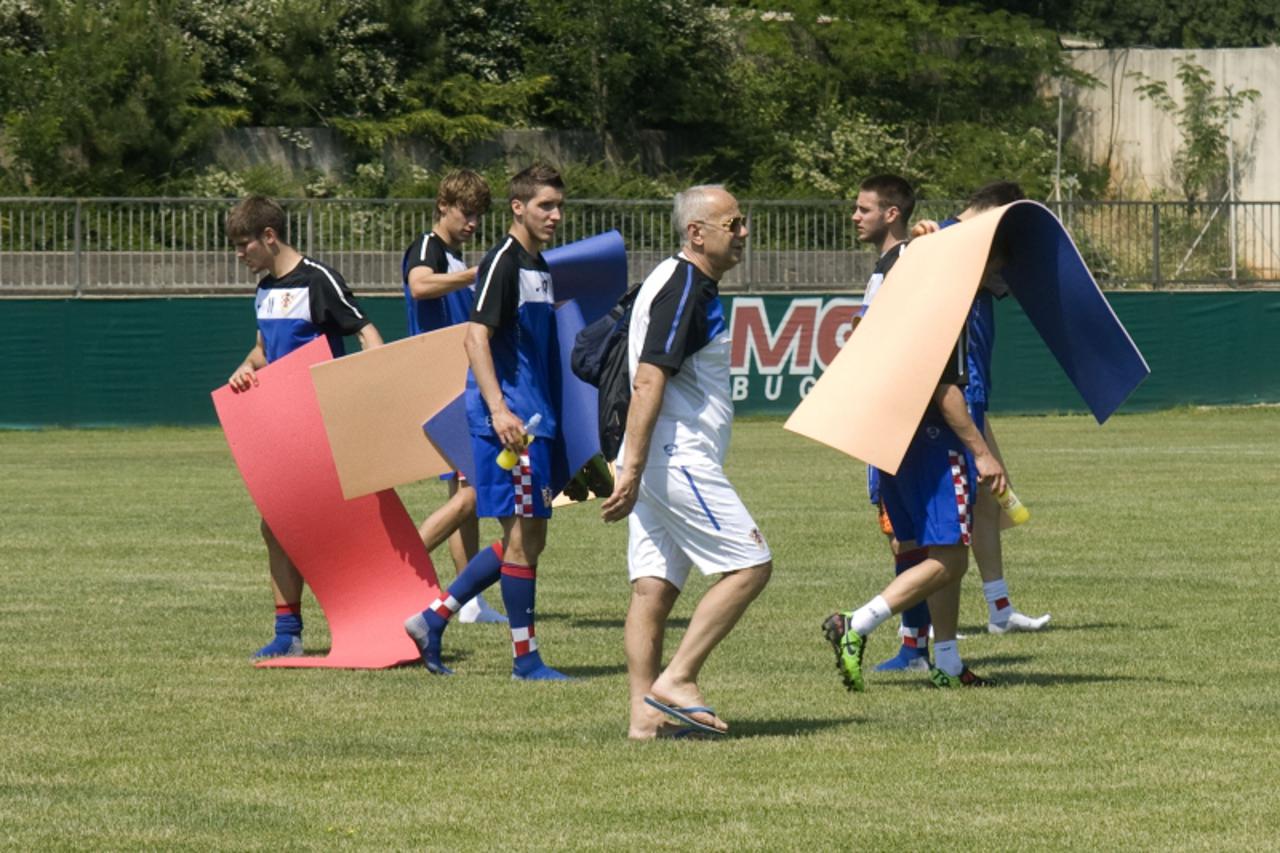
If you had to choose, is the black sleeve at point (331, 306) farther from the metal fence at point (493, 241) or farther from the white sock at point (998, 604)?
the metal fence at point (493, 241)

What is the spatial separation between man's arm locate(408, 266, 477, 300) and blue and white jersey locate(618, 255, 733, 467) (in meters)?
2.67

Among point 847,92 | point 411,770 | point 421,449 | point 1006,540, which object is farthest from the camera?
point 847,92

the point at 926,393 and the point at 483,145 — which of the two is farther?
the point at 483,145

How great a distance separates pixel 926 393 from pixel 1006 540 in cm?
640

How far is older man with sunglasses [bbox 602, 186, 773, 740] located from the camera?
22.6ft

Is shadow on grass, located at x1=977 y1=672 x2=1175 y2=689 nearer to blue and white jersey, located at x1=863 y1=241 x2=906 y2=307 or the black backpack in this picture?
blue and white jersey, located at x1=863 y1=241 x2=906 y2=307

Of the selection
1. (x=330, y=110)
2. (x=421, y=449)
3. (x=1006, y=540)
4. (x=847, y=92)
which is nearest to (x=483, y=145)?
(x=330, y=110)

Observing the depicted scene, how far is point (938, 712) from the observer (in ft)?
25.5

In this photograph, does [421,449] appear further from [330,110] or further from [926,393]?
[330,110]

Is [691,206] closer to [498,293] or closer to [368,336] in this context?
[498,293]

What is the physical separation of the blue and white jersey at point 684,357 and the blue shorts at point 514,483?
1.59 meters

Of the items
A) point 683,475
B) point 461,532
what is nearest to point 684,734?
point 683,475

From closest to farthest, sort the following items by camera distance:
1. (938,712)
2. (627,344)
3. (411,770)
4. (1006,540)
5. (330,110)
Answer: (411,770) < (627,344) < (938,712) < (1006,540) < (330,110)

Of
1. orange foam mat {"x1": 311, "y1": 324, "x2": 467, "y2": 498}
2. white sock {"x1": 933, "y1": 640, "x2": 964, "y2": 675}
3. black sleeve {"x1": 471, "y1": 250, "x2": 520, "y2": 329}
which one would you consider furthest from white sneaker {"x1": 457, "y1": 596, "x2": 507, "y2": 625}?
white sock {"x1": 933, "y1": 640, "x2": 964, "y2": 675}
